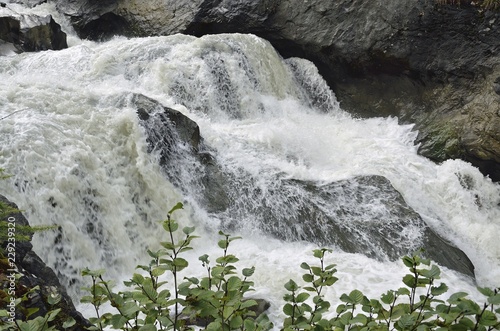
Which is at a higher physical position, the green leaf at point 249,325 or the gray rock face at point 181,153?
the green leaf at point 249,325

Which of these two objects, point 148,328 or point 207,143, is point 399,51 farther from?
point 148,328

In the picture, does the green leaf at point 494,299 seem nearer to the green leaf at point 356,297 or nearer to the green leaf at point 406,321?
the green leaf at point 406,321

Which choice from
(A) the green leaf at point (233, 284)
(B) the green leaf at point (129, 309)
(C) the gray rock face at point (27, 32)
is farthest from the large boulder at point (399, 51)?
(B) the green leaf at point (129, 309)

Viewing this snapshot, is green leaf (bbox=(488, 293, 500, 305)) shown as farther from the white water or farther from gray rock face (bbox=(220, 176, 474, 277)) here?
gray rock face (bbox=(220, 176, 474, 277))

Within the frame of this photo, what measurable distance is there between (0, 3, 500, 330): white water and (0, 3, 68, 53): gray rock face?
3.15 ft

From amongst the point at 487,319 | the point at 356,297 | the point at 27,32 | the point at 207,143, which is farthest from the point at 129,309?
the point at 27,32

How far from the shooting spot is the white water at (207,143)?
5473 mm

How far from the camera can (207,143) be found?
731 cm

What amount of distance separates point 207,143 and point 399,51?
202 inches

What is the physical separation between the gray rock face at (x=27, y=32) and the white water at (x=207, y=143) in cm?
96

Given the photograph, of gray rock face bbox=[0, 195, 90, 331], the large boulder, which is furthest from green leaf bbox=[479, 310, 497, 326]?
the large boulder

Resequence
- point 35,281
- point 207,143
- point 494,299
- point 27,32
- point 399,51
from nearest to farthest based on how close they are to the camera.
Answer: point 494,299
point 35,281
point 207,143
point 27,32
point 399,51

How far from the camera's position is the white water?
215 inches

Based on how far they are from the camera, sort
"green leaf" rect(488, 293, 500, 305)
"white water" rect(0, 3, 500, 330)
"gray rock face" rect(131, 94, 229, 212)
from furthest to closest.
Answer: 1. "gray rock face" rect(131, 94, 229, 212)
2. "white water" rect(0, 3, 500, 330)
3. "green leaf" rect(488, 293, 500, 305)
